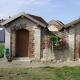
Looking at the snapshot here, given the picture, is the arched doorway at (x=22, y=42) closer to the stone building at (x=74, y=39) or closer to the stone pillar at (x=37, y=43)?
the stone pillar at (x=37, y=43)

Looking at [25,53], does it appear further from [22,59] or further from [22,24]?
[22,24]

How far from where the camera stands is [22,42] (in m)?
20.0

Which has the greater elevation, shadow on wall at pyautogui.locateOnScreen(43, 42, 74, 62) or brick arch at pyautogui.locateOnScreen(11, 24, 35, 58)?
brick arch at pyautogui.locateOnScreen(11, 24, 35, 58)

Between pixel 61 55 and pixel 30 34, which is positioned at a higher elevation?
pixel 30 34

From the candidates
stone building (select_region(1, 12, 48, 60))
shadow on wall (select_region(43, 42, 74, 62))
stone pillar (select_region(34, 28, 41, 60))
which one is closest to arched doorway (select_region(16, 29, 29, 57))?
stone building (select_region(1, 12, 48, 60))

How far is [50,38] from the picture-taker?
60.1 feet

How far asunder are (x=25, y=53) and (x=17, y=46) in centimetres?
86

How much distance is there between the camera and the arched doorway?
783 inches

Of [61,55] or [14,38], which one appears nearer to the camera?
[61,55]

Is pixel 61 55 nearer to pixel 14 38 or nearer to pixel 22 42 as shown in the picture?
pixel 22 42

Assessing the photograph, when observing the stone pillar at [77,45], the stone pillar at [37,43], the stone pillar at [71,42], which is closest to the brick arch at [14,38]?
the stone pillar at [37,43]

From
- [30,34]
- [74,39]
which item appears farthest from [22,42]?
[74,39]

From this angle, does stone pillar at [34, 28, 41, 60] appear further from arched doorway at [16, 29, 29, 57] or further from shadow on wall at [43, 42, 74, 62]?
arched doorway at [16, 29, 29, 57]

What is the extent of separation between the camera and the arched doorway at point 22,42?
65.3 ft
